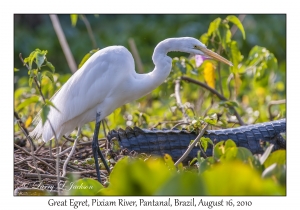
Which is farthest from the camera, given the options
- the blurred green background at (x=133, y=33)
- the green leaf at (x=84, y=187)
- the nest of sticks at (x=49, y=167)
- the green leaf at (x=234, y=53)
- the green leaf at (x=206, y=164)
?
the blurred green background at (x=133, y=33)

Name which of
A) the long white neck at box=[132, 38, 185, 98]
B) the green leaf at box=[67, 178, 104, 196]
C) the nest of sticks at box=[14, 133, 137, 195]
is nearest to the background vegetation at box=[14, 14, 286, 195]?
the green leaf at box=[67, 178, 104, 196]

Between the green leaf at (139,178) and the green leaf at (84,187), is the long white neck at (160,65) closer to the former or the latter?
the green leaf at (84,187)

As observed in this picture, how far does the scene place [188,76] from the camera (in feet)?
16.5

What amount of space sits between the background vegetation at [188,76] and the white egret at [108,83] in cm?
22

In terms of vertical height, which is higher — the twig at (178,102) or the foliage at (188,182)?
the twig at (178,102)

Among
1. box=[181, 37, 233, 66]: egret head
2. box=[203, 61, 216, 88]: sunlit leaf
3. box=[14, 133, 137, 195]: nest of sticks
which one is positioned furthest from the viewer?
box=[203, 61, 216, 88]: sunlit leaf

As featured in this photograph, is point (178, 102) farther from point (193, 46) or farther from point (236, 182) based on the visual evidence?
point (236, 182)

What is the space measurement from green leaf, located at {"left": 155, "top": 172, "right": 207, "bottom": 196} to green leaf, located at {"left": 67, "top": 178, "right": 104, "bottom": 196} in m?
0.57

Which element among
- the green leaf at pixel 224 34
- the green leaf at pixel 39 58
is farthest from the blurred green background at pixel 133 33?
the green leaf at pixel 39 58

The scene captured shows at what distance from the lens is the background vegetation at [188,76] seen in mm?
2402

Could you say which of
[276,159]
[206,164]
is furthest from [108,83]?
[276,159]

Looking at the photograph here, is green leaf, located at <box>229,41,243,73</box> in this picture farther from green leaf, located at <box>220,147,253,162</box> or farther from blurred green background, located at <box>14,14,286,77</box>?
blurred green background, located at <box>14,14,286,77</box>

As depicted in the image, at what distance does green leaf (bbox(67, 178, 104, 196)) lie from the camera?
2611mm
